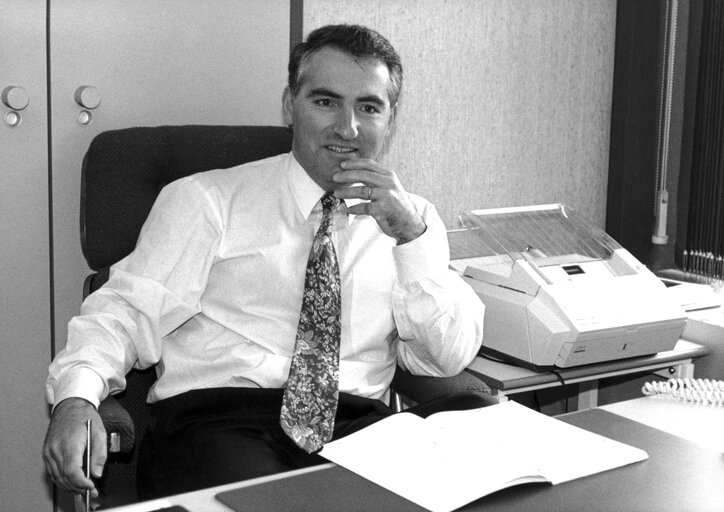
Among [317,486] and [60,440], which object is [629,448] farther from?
[60,440]

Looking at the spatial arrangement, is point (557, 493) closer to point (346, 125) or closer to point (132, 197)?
point (346, 125)

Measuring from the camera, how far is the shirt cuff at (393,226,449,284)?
173 centimetres

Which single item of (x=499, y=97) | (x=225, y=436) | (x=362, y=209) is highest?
(x=499, y=97)

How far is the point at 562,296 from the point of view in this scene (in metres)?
1.90

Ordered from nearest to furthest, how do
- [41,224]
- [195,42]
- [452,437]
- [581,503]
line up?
[581,503] < [452,437] < [41,224] < [195,42]

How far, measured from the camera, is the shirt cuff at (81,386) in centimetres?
141

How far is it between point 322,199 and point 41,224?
2.06ft

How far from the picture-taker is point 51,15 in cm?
185

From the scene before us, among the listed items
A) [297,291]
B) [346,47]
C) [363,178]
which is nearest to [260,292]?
[297,291]

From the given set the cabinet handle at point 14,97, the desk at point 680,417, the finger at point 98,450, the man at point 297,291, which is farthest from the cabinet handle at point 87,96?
the desk at point 680,417

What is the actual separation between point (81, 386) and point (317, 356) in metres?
0.43

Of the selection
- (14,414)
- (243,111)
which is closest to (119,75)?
(243,111)

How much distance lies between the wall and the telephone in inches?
41.8

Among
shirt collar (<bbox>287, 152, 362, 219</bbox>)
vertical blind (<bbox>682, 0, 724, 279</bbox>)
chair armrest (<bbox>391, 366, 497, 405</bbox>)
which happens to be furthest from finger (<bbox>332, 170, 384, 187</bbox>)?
vertical blind (<bbox>682, 0, 724, 279</bbox>)
